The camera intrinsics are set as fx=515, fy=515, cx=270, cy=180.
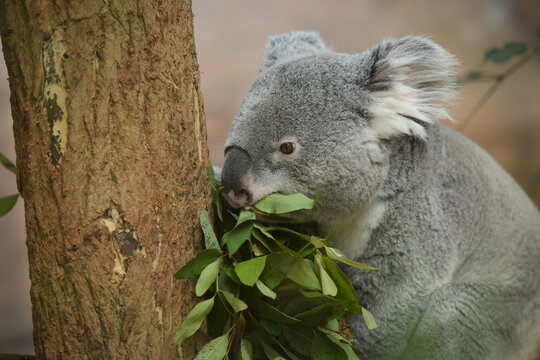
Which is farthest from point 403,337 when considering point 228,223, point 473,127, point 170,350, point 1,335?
point 473,127

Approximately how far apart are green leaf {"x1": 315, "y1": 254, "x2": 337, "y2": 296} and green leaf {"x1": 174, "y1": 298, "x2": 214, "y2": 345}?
14.7 inches

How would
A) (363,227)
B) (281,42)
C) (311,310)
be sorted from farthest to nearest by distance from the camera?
(281,42)
(363,227)
(311,310)

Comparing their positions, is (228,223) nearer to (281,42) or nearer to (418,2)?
(281,42)

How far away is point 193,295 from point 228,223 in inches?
13.1

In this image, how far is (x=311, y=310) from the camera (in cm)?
176

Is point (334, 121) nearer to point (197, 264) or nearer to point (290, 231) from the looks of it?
point (290, 231)

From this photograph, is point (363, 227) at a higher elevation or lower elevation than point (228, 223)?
lower

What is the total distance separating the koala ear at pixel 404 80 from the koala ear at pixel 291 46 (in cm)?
50

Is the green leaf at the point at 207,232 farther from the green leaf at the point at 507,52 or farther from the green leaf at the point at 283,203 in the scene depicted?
the green leaf at the point at 507,52

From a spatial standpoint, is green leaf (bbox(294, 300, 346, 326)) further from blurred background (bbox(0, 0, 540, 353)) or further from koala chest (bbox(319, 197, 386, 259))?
blurred background (bbox(0, 0, 540, 353))

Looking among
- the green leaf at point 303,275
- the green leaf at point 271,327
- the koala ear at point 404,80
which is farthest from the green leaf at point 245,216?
the koala ear at point 404,80

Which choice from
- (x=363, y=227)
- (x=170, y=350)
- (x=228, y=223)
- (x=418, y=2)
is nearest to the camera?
(x=170, y=350)

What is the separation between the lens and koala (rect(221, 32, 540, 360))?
198 centimetres

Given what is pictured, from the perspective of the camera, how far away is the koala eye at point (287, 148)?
1962 millimetres
